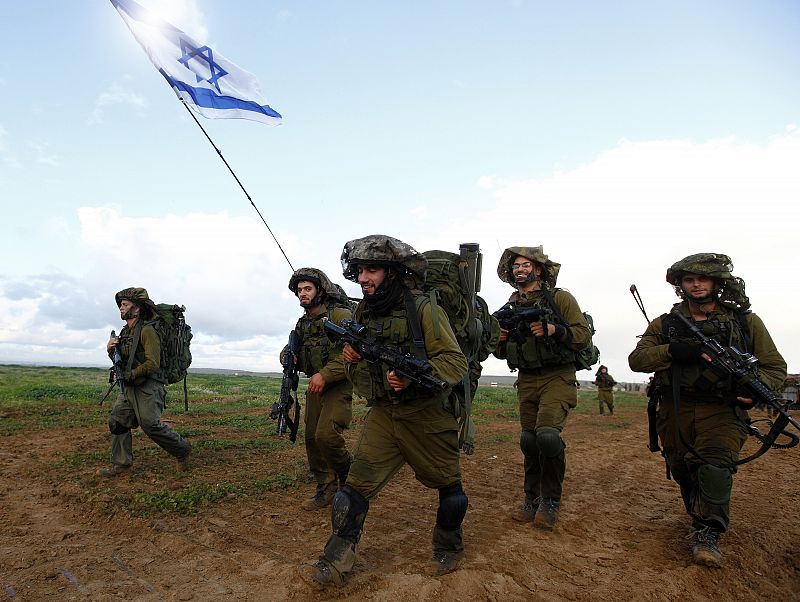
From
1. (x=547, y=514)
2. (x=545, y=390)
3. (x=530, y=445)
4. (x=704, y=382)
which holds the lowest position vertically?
(x=547, y=514)

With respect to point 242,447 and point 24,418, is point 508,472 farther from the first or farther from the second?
point 24,418

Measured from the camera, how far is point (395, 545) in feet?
16.1

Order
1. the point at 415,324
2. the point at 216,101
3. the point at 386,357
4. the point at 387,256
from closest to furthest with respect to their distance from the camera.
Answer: the point at 386,357, the point at 415,324, the point at 387,256, the point at 216,101

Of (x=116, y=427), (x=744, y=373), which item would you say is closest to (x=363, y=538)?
(x=744, y=373)

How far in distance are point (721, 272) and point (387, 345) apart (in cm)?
327

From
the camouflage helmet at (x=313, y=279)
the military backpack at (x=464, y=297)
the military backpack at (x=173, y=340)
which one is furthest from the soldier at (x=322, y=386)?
the military backpack at (x=173, y=340)

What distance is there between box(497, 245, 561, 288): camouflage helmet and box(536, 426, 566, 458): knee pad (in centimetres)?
173

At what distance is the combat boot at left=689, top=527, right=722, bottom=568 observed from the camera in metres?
4.36

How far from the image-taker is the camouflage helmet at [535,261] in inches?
240

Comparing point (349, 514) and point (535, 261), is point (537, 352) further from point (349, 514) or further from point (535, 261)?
point (349, 514)

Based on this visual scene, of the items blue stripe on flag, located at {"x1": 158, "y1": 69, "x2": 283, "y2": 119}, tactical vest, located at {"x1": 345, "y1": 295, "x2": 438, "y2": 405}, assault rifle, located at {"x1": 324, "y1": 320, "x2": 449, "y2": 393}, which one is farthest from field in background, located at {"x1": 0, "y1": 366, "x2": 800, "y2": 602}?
blue stripe on flag, located at {"x1": 158, "y1": 69, "x2": 283, "y2": 119}

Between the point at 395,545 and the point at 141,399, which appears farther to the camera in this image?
the point at 141,399

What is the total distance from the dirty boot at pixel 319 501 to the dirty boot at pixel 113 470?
3.12 meters

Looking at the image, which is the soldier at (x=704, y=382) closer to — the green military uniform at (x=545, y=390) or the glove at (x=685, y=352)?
the glove at (x=685, y=352)
